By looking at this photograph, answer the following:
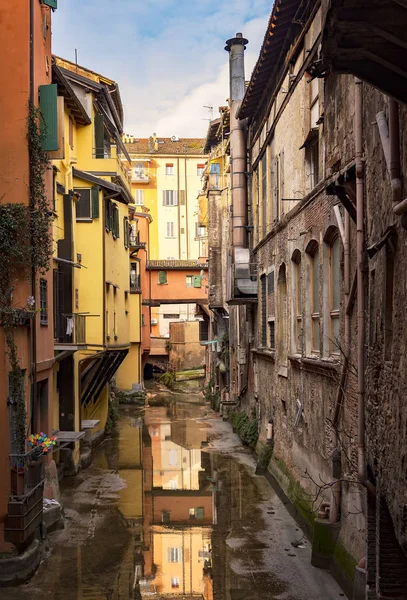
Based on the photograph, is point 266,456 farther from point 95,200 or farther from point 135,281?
point 135,281

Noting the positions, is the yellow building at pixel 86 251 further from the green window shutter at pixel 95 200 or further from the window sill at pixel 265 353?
the window sill at pixel 265 353

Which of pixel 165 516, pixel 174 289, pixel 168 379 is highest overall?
pixel 174 289

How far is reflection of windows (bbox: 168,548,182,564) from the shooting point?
13188 millimetres

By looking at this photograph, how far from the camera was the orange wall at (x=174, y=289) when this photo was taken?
173ft

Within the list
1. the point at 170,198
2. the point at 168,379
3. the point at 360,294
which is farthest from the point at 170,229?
the point at 360,294

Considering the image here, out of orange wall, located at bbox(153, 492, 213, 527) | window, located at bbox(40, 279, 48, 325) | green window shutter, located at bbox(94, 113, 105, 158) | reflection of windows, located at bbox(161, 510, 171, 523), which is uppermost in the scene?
green window shutter, located at bbox(94, 113, 105, 158)

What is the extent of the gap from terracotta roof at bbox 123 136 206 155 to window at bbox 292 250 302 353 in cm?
5511

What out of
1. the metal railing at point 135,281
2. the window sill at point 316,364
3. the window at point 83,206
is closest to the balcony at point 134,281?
the metal railing at point 135,281

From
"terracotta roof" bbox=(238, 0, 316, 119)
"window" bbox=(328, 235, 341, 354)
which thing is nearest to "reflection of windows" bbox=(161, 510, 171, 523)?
"window" bbox=(328, 235, 341, 354)

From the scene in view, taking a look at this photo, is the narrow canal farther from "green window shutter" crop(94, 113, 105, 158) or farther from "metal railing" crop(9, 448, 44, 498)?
"green window shutter" crop(94, 113, 105, 158)

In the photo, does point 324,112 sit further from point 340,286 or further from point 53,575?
point 53,575

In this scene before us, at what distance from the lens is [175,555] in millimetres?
13406

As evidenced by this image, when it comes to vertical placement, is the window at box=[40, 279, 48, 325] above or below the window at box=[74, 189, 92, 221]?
below

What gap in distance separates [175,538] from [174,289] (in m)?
38.9
